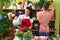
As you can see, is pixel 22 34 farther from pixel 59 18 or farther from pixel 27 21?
pixel 59 18

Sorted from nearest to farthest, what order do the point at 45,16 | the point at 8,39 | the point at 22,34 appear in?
1. the point at 22,34
2. the point at 45,16
3. the point at 8,39

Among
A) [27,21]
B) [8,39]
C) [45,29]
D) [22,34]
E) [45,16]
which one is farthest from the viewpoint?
[8,39]

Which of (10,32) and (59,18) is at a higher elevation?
(59,18)

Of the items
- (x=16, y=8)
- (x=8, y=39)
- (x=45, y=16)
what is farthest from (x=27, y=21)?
(x=16, y=8)

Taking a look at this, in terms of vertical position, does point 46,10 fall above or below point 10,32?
above

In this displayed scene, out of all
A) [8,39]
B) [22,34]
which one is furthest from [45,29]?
[22,34]

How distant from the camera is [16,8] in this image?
5.79 metres

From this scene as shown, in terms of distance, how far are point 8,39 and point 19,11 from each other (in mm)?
1016

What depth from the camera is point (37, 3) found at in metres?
5.65

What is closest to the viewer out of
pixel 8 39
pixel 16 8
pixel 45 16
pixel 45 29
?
pixel 45 16

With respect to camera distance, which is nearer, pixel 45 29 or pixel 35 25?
pixel 45 29

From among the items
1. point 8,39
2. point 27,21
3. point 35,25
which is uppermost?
point 27,21

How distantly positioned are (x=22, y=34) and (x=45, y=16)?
155 cm

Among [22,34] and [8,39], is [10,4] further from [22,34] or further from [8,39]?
[22,34]
